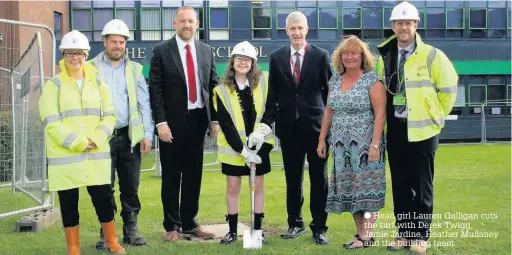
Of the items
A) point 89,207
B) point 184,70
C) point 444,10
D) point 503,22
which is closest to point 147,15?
point 444,10

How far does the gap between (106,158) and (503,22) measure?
93.9 ft

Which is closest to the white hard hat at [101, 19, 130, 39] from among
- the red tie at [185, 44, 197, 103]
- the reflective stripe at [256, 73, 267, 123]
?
the red tie at [185, 44, 197, 103]

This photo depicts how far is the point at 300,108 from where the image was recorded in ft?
21.1

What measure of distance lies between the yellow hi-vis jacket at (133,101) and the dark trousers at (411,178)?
2.42 metres

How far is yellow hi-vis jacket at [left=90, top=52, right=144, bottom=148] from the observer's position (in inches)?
240

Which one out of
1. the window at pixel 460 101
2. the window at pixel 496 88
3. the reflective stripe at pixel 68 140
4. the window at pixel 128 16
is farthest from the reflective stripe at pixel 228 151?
the window at pixel 496 88

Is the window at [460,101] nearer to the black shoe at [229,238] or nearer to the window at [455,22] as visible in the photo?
the window at [455,22]

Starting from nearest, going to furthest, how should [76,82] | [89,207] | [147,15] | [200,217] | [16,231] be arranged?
[76,82] → [16,231] → [200,217] → [89,207] → [147,15]

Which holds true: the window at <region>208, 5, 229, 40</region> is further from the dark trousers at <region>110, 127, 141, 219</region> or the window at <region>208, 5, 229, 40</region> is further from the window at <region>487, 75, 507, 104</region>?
the dark trousers at <region>110, 127, 141, 219</region>

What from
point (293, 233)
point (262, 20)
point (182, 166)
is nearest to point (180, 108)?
point (182, 166)

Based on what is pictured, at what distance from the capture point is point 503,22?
99.8ft

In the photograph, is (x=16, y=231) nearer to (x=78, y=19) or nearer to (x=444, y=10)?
(x=78, y=19)

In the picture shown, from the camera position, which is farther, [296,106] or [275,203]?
[275,203]

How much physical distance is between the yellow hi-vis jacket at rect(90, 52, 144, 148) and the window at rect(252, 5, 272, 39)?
23.7 m
